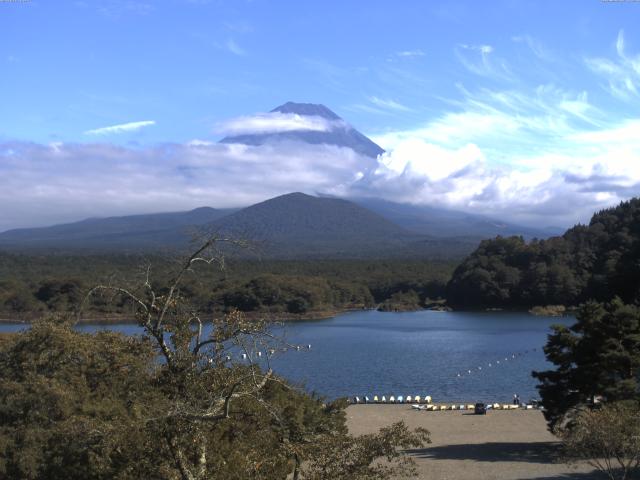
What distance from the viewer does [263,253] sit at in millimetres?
6191

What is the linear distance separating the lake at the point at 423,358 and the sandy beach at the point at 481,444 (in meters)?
3.76

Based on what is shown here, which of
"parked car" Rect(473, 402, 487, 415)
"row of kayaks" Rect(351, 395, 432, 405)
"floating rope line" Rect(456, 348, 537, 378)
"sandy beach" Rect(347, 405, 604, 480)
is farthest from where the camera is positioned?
"floating rope line" Rect(456, 348, 537, 378)

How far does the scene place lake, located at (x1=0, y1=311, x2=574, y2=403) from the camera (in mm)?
25703

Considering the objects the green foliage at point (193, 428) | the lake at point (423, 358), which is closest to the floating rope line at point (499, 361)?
the lake at point (423, 358)

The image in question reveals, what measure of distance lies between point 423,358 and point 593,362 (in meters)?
19.2

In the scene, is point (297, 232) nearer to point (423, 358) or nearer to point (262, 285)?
point (262, 285)

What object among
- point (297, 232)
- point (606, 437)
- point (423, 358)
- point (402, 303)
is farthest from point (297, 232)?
point (606, 437)

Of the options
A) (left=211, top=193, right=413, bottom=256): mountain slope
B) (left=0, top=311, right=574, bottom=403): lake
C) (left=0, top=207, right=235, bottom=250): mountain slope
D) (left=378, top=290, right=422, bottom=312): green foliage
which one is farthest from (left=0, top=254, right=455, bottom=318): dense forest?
(left=0, top=207, right=235, bottom=250): mountain slope

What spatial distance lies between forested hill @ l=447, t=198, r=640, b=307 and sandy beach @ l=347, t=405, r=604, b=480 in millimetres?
36044

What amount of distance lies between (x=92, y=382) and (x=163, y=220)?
17280 cm

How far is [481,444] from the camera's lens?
16.2 m

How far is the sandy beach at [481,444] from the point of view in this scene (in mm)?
13125

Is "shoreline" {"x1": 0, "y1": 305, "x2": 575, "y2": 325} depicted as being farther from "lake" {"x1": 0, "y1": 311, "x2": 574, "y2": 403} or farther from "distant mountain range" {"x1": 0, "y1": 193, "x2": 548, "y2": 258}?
"distant mountain range" {"x1": 0, "y1": 193, "x2": 548, "y2": 258}

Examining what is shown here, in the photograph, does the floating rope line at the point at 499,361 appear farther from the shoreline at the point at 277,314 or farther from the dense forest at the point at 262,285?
the dense forest at the point at 262,285
